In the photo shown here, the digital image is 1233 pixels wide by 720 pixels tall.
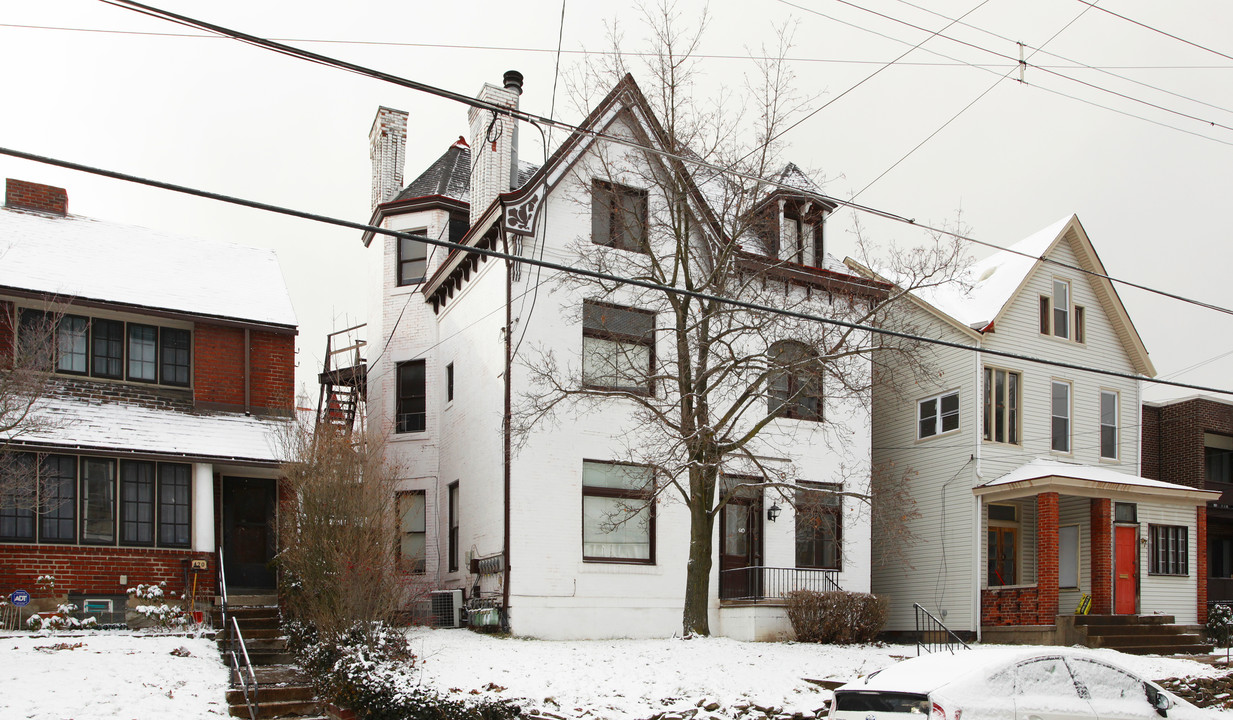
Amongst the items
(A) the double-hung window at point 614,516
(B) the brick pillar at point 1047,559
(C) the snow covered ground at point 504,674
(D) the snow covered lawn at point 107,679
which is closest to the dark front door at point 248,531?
(C) the snow covered ground at point 504,674

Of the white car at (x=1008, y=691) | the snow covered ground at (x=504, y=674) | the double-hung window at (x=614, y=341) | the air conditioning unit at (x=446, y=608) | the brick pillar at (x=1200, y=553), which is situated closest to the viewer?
the white car at (x=1008, y=691)

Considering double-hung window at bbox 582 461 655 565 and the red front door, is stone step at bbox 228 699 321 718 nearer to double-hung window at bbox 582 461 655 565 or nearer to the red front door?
double-hung window at bbox 582 461 655 565

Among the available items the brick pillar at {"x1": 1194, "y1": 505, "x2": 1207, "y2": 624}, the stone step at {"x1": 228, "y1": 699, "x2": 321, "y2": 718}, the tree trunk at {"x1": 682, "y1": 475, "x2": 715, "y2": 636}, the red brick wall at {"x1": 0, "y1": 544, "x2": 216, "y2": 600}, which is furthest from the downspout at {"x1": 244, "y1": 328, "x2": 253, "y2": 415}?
the brick pillar at {"x1": 1194, "y1": 505, "x2": 1207, "y2": 624}

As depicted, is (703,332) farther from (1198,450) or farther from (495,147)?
(1198,450)

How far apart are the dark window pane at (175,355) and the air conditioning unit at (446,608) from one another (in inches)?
270

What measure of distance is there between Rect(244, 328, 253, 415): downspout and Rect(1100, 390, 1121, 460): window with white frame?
21.1 m

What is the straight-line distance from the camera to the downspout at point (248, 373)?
21.8m

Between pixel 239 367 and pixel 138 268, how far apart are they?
3107 millimetres

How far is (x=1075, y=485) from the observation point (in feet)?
76.2

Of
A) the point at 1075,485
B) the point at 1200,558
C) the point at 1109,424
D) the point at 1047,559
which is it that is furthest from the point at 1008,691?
the point at 1109,424

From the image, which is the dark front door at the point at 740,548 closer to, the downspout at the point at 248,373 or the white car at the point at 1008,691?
the downspout at the point at 248,373

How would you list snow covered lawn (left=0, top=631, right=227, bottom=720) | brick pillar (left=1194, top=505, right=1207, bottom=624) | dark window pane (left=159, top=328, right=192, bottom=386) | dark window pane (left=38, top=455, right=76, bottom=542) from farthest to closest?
brick pillar (left=1194, top=505, right=1207, bottom=624), dark window pane (left=159, top=328, right=192, bottom=386), dark window pane (left=38, top=455, right=76, bottom=542), snow covered lawn (left=0, top=631, right=227, bottom=720)

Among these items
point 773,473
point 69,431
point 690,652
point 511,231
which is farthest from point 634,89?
point 69,431

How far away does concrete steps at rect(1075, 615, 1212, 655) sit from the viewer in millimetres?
21703
